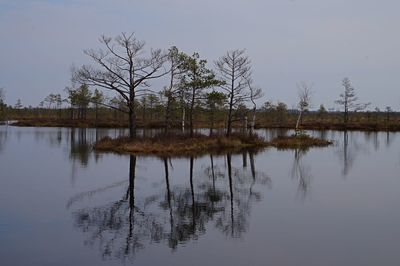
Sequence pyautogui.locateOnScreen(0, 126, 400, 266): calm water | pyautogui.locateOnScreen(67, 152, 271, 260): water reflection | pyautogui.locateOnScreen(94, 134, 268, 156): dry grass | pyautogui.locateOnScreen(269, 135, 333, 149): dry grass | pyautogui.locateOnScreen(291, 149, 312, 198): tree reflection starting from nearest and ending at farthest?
pyautogui.locateOnScreen(0, 126, 400, 266): calm water, pyautogui.locateOnScreen(67, 152, 271, 260): water reflection, pyautogui.locateOnScreen(291, 149, 312, 198): tree reflection, pyautogui.locateOnScreen(94, 134, 268, 156): dry grass, pyautogui.locateOnScreen(269, 135, 333, 149): dry grass

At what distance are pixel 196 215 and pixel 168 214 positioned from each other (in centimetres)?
80

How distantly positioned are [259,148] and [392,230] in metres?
26.7

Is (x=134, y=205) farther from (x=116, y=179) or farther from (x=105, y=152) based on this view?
(x=105, y=152)

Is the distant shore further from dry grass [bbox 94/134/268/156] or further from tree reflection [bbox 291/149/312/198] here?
tree reflection [bbox 291/149/312/198]

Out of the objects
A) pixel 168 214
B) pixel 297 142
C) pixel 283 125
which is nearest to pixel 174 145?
pixel 297 142

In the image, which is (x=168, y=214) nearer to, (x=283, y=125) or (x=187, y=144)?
(x=187, y=144)

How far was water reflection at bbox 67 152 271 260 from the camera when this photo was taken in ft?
35.0

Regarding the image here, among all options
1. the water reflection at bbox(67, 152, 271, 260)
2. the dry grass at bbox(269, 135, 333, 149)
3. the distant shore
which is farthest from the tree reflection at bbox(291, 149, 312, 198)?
the distant shore

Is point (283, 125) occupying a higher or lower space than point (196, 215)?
higher

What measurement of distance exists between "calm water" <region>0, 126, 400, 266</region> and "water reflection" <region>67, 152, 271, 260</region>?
0.10ft

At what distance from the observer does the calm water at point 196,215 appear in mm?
9672

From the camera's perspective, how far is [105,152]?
105 feet

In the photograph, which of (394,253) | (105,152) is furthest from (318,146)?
(394,253)

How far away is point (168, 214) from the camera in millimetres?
13305
